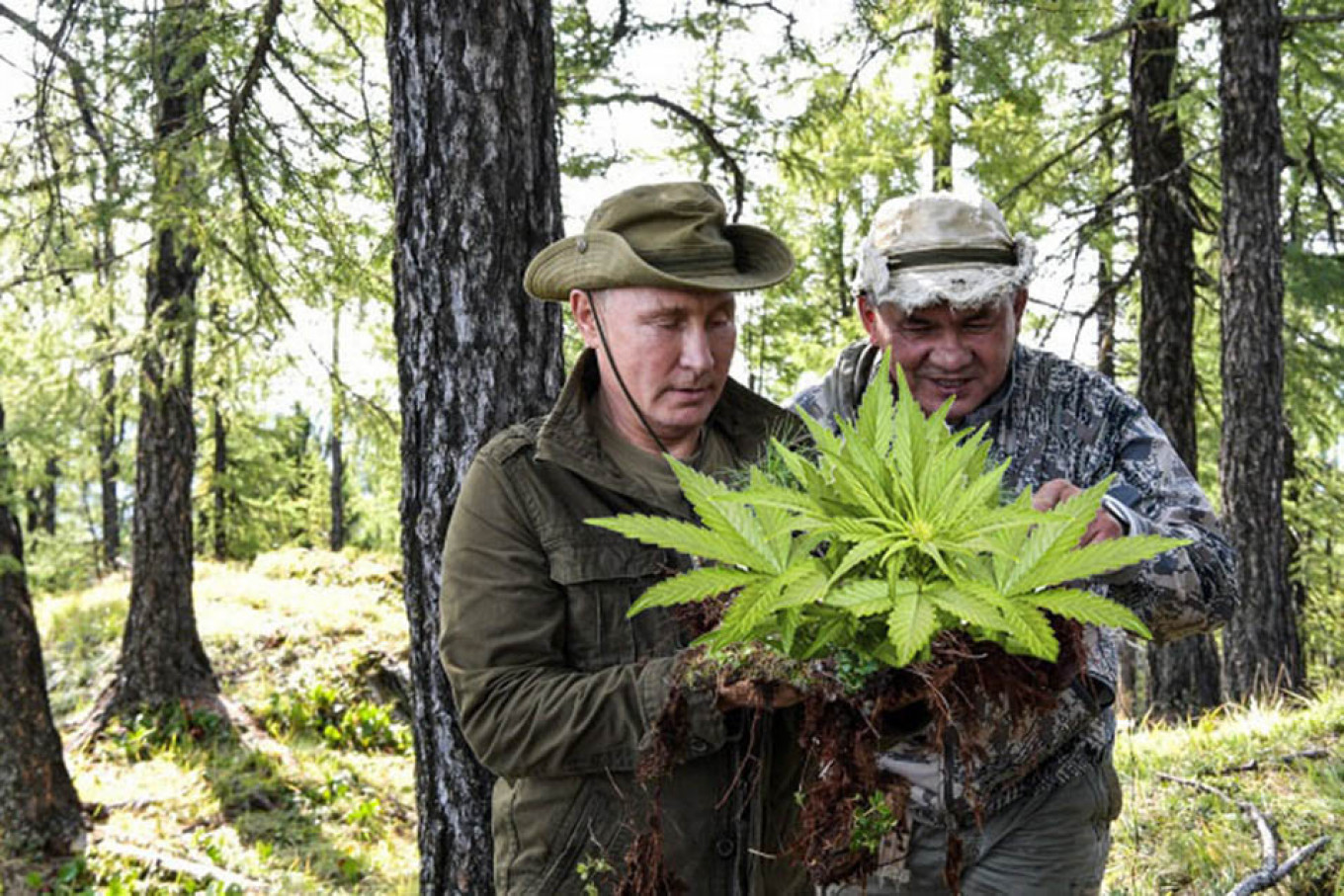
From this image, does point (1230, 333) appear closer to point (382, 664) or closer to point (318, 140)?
point (318, 140)

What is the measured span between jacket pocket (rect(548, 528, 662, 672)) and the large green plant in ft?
1.53

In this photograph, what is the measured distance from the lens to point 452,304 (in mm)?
3318

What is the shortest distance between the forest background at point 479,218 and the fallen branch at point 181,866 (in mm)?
546

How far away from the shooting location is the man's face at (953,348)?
270 cm

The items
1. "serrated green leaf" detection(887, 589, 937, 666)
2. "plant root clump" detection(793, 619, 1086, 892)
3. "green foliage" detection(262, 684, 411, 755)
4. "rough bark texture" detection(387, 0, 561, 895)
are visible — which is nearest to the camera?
"serrated green leaf" detection(887, 589, 937, 666)

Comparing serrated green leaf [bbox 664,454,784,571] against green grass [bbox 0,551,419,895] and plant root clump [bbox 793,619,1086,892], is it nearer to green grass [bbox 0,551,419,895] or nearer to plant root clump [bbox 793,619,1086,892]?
plant root clump [bbox 793,619,1086,892]

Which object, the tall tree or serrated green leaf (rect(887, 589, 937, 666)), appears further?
the tall tree

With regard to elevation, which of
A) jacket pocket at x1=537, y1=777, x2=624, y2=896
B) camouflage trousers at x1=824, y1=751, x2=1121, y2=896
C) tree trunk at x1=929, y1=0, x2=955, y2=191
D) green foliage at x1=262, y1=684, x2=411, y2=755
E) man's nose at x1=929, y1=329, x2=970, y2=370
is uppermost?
tree trunk at x1=929, y1=0, x2=955, y2=191

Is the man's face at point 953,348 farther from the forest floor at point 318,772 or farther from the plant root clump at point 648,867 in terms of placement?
the forest floor at point 318,772

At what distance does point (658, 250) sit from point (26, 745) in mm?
7624

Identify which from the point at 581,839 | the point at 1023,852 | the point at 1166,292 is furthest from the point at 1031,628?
the point at 1166,292

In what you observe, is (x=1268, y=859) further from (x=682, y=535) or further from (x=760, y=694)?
(x=682, y=535)

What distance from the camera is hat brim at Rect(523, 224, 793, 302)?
2211 millimetres

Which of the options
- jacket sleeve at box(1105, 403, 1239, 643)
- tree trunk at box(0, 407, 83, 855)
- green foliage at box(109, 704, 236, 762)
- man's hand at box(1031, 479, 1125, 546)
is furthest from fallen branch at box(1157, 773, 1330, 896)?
green foliage at box(109, 704, 236, 762)
